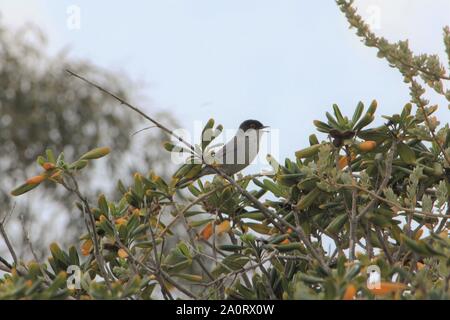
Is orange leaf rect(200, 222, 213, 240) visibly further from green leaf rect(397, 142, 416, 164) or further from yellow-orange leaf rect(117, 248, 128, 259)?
green leaf rect(397, 142, 416, 164)

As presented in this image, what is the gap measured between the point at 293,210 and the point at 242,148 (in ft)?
9.52

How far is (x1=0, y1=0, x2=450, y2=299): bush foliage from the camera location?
303 cm

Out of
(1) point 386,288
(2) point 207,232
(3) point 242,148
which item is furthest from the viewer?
(3) point 242,148

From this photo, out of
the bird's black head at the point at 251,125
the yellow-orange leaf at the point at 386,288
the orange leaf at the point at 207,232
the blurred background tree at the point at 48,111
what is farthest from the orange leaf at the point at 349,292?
the blurred background tree at the point at 48,111

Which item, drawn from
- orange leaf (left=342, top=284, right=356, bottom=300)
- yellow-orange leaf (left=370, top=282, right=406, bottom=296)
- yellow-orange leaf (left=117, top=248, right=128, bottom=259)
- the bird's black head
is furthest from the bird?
orange leaf (left=342, top=284, right=356, bottom=300)

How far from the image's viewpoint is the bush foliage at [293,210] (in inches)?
119

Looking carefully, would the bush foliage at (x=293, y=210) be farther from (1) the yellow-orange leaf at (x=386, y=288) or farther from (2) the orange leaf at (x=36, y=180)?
(1) the yellow-orange leaf at (x=386, y=288)

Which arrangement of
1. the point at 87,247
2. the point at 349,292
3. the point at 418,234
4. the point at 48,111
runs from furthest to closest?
the point at 48,111
the point at 87,247
the point at 418,234
the point at 349,292

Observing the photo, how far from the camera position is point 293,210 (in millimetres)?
3516

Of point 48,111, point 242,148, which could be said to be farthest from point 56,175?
point 48,111

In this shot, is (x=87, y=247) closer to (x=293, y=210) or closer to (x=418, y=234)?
(x=293, y=210)

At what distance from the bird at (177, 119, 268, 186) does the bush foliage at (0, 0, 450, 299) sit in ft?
6.47
